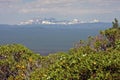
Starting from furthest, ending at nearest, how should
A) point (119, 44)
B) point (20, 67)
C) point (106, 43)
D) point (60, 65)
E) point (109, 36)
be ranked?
1. point (109, 36)
2. point (106, 43)
3. point (20, 67)
4. point (119, 44)
5. point (60, 65)

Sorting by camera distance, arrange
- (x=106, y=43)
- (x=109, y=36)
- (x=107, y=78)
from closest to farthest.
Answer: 1. (x=107, y=78)
2. (x=106, y=43)
3. (x=109, y=36)

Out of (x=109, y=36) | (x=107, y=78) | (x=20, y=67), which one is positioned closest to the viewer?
(x=107, y=78)

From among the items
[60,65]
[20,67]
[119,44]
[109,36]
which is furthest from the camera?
[109,36]

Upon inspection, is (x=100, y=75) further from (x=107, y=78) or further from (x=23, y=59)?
(x=23, y=59)

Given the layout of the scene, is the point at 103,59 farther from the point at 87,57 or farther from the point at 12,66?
the point at 12,66

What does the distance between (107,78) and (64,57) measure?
2.77 meters

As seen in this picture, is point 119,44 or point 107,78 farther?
point 119,44

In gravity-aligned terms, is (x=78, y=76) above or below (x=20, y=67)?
above

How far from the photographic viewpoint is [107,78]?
702 inches

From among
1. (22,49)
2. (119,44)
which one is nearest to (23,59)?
(22,49)

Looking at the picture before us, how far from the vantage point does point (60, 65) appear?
63.4 feet

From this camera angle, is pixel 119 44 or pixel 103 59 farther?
pixel 119 44

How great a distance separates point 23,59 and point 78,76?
34187 millimetres

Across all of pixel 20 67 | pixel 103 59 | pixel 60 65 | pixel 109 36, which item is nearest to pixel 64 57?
pixel 60 65
